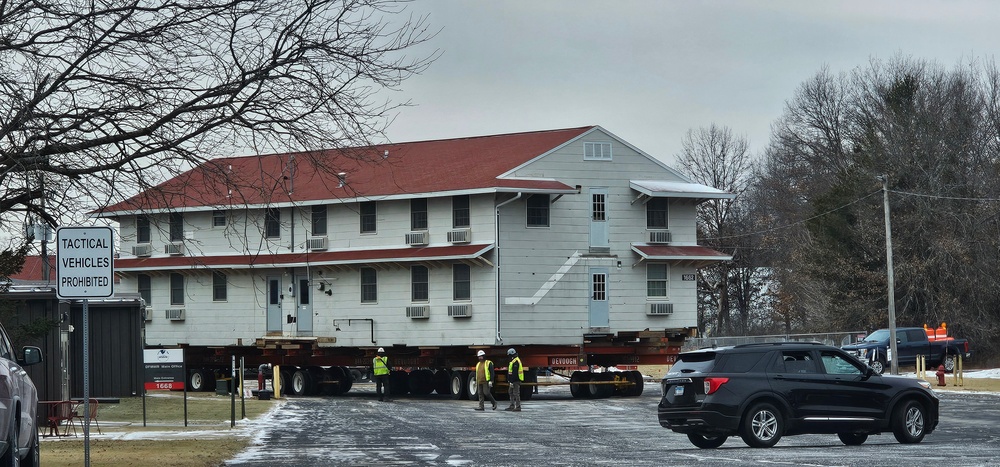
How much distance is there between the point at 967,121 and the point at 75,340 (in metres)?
43.2

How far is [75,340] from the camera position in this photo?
1474 inches

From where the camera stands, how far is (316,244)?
4550cm

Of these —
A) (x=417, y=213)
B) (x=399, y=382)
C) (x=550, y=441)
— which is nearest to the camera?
(x=550, y=441)

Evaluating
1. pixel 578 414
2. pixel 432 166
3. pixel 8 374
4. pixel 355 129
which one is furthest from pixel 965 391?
pixel 8 374

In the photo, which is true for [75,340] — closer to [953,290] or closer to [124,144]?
[124,144]

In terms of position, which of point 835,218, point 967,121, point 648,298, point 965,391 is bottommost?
point 965,391

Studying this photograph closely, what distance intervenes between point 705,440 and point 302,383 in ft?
83.2

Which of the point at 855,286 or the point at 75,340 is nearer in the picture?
the point at 75,340

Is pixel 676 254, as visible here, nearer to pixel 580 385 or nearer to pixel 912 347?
pixel 580 385

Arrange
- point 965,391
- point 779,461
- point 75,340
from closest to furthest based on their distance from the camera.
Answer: point 779,461 < point 75,340 < point 965,391

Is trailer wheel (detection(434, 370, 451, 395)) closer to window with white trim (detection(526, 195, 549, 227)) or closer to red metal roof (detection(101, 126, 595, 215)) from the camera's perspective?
window with white trim (detection(526, 195, 549, 227))

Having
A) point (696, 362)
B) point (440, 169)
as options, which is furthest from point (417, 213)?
point (696, 362)

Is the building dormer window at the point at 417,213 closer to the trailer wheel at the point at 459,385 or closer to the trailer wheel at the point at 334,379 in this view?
the trailer wheel at the point at 459,385

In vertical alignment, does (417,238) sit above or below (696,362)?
above
